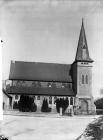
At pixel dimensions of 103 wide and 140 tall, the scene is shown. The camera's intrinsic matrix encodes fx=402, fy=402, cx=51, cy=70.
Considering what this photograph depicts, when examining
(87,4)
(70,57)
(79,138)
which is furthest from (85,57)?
A: (79,138)

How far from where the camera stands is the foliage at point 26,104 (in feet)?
12.3

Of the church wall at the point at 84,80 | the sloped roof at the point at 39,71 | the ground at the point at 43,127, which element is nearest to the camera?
the ground at the point at 43,127

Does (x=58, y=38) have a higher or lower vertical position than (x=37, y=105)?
higher

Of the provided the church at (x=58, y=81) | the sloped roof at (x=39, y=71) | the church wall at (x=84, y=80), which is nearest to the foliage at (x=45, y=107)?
the church at (x=58, y=81)

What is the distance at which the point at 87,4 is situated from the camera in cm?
374

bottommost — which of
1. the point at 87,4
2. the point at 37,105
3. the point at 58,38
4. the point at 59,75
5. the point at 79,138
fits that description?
the point at 79,138

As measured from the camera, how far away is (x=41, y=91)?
3.91 metres

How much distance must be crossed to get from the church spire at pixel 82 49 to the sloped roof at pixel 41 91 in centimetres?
33

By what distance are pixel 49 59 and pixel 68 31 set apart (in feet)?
1.05

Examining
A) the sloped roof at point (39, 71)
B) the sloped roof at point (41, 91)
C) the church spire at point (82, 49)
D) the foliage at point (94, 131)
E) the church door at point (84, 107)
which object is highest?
the church spire at point (82, 49)

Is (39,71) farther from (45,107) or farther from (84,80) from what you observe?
(84,80)

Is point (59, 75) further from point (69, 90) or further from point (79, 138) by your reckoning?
point (79, 138)

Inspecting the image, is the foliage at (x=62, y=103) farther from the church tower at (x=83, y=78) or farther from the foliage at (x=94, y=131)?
the foliage at (x=94, y=131)

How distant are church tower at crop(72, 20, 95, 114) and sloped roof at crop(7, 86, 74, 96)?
9 cm
